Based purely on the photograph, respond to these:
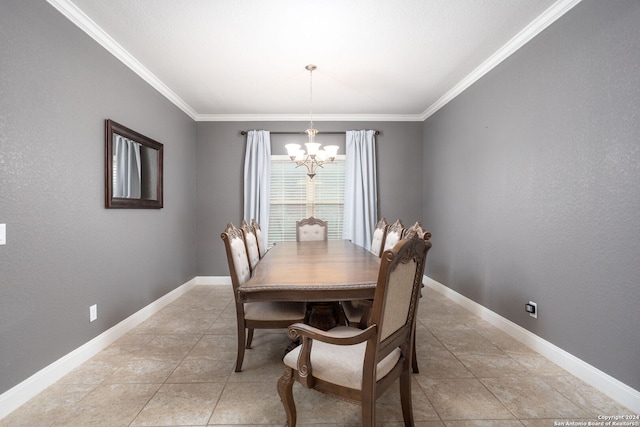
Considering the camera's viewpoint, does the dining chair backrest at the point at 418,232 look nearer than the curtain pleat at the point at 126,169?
Yes

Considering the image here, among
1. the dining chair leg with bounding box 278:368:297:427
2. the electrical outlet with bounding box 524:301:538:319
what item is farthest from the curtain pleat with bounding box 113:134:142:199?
the electrical outlet with bounding box 524:301:538:319

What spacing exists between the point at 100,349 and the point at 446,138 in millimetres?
4347

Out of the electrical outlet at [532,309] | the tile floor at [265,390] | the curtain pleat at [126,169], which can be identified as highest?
the curtain pleat at [126,169]

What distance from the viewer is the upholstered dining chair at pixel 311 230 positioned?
13.8 feet

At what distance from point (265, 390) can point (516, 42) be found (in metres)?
3.35

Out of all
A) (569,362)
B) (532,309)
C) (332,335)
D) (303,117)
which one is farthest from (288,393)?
(303,117)

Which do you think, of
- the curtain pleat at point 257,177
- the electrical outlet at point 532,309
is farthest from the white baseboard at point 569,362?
the curtain pleat at point 257,177

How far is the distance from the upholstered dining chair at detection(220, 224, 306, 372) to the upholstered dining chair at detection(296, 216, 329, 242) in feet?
6.59

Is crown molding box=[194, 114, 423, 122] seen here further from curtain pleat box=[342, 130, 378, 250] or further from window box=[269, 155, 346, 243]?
window box=[269, 155, 346, 243]

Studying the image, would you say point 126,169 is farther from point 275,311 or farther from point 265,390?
point 265,390

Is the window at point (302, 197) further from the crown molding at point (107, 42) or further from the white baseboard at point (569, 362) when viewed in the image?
the white baseboard at point (569, 362)

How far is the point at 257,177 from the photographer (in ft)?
15.1

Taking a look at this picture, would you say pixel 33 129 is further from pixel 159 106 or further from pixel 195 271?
pixel 195 271

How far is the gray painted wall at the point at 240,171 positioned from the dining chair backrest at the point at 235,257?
246cm
